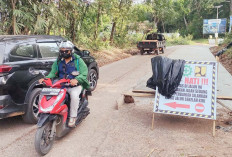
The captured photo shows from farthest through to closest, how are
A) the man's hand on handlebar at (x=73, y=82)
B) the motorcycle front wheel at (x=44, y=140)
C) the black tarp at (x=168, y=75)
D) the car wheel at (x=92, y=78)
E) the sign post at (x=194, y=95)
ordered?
the car wheel at (x=92, y=78) → the black tarp at (x=168, y=75) → the sign post at (x=194, y=95) → the man's hand on handlebar at (x=73, y=82) → the motorcycle front wheel at (x=44, y=140)

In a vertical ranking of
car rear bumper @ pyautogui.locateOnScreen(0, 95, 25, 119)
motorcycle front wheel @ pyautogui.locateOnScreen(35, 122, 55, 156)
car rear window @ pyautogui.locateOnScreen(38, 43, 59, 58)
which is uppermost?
car rear window @ pyautogui.locateOnScreen(38, 43, 59, 58)

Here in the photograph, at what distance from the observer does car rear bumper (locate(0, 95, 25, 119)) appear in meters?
4.58

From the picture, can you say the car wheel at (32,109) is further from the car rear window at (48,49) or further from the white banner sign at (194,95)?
the white banner sign at (194,95)

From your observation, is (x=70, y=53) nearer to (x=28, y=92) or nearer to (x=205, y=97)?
(x=28, y=92)

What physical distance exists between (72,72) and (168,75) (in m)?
2.00

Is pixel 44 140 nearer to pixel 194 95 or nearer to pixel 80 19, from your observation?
pixel 194 95

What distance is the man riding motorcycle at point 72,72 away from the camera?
452cm

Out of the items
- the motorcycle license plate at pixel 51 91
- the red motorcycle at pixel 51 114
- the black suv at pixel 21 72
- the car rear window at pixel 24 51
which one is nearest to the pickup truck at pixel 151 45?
the black suv at pixel 21 72

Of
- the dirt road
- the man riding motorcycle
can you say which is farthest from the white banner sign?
the man riding motorcycle

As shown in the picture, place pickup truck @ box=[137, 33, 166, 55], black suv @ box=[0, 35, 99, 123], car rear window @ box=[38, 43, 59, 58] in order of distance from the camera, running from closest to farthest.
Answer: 1. black suv @ box=[0, 35, 99, 123]
2. car rear window @ box=[38, 43, 59, 58]
3. pickup truck @ box=[137, 33, 166, 55]

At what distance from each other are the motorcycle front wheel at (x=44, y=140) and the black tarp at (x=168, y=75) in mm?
2362

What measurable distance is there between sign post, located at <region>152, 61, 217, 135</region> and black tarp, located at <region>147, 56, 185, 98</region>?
112mm

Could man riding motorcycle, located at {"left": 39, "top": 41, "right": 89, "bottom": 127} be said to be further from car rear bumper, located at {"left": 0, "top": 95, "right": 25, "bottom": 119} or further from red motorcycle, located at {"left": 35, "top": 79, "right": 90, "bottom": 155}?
car rear bumper, located at {"left": 0, "top": 95, "right": 25, "bottom": 119}

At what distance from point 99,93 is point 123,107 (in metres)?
1.68
